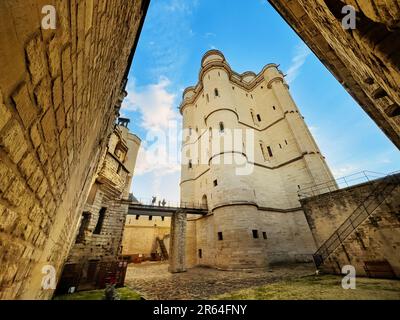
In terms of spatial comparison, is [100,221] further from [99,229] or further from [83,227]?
[83,227]

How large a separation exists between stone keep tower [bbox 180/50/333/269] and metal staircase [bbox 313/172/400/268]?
18.2 feet

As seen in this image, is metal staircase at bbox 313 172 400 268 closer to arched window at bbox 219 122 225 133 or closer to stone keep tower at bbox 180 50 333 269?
stone keep tower at bbox 180 50 333 269

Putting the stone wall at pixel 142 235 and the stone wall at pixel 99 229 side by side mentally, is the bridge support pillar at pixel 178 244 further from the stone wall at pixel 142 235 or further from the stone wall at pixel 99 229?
the stone wall at pixel 142 235

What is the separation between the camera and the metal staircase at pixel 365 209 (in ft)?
25.1

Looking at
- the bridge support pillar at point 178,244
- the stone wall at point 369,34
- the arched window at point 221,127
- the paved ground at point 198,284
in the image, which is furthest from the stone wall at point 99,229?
the arched window at point 221,127

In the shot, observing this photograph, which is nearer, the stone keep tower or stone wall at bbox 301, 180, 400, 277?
stone wall at bbox 301, 180, 400, 277

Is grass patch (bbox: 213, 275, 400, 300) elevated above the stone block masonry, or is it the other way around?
the stone block masonry

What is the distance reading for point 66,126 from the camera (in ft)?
5.24

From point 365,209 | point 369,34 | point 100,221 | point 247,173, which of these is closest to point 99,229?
point 100,221

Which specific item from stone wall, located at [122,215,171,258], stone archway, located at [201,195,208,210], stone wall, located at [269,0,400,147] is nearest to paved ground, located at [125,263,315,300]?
stone wall, located at [269,0,400,147]

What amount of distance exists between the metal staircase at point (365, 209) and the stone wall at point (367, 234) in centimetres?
16

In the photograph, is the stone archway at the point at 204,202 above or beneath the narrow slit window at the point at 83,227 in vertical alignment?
above

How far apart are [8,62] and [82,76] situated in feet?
3.83

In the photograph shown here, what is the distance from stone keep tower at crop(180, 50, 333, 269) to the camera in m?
14.5
